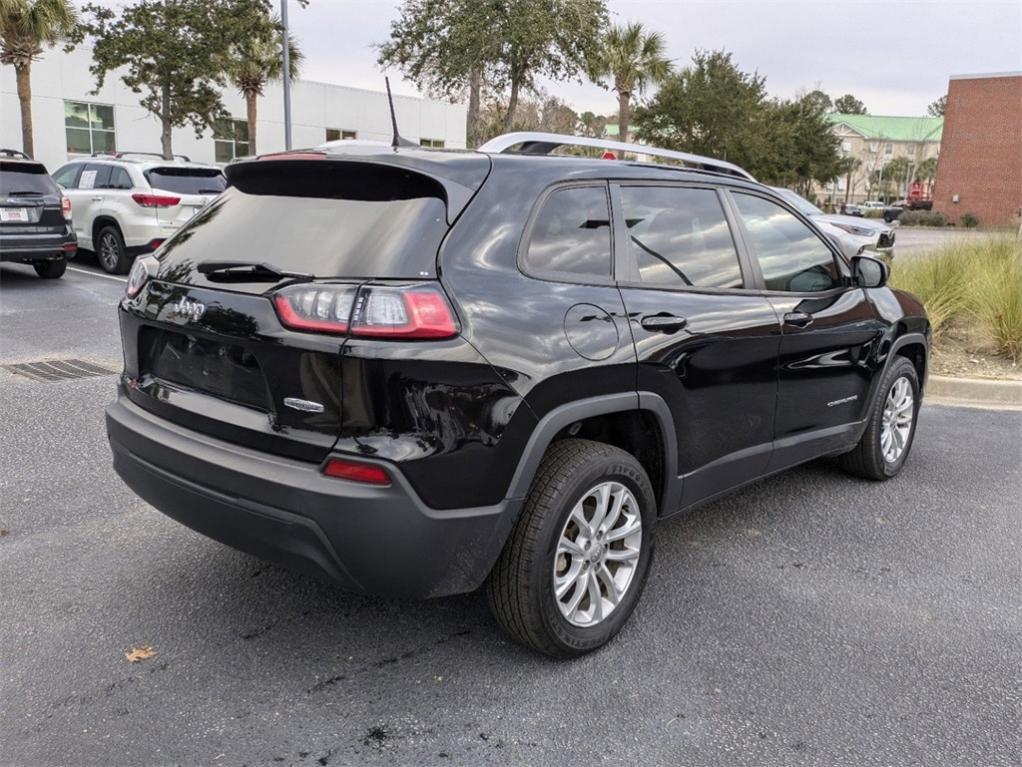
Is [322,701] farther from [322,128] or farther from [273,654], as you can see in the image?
[322,128]

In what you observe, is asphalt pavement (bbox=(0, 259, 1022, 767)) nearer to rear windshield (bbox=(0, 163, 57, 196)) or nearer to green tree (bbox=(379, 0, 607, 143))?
rear windshield (bbox=(0, 163, 57, 196))

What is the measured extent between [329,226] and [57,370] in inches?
209

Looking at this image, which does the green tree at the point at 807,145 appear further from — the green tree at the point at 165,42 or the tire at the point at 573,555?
the tire at the point at 573,555

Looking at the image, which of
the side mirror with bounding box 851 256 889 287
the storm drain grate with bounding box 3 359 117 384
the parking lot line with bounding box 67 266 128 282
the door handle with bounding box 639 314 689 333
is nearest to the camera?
the door handle with bounding box 639 314 689 333

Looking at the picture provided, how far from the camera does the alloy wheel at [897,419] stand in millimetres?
5055

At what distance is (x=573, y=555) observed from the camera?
3055 mm

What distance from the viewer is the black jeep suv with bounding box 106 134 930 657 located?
8.46 feet

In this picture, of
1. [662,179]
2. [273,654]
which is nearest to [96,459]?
[273,654]

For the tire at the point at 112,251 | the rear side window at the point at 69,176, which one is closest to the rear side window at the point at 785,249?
the tire at the point at 112,251

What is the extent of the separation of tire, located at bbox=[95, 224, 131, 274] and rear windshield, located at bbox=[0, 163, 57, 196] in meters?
1.62

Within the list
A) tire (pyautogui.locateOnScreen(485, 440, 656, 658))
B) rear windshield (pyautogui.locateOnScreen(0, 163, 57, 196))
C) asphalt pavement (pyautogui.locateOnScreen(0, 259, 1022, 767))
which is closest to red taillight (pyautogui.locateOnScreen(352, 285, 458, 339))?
tire (pyautogui.locateOnScreen(485, 440, 656, 658))

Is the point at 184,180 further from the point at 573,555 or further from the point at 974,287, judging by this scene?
the point at 573,555

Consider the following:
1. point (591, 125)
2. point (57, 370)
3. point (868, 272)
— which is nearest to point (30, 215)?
point (57, 370)

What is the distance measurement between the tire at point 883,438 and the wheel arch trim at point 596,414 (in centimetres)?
192
